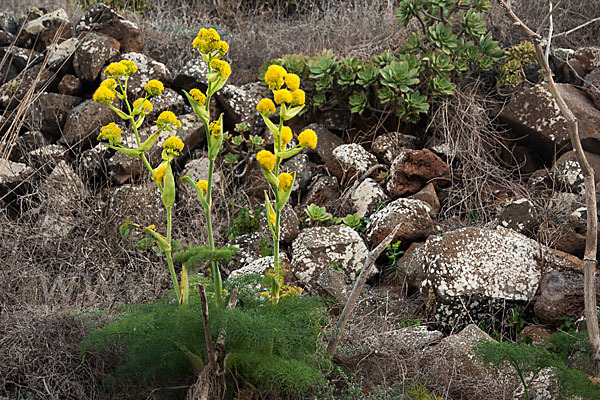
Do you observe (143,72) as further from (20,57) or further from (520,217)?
(520,217)

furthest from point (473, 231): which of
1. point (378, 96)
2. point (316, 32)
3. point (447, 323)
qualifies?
point (316, 32)

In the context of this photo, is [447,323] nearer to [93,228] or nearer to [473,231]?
[473,231]

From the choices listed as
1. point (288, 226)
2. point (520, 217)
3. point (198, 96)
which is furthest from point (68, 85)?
point (520, 217)

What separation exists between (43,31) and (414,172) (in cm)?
342

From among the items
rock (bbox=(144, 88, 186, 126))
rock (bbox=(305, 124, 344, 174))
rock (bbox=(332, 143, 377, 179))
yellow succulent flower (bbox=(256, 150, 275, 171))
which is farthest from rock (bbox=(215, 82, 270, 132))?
yellow succulent flower (bbox=(256, 150, 275, 171))

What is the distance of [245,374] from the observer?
2.16m

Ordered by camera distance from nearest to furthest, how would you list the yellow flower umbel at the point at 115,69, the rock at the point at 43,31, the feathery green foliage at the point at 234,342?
the feathery green foliage at the point at 234,342, the yellow flower umbel at the point at 115,69, the rock at the point at 43,31

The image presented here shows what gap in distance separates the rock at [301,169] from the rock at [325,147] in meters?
0.08

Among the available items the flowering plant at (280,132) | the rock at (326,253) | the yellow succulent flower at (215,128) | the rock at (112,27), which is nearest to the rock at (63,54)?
the rock at (112,27)

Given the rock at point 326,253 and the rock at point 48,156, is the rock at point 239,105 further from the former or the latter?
the rock at point 326,253

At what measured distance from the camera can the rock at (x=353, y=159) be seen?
183 inches

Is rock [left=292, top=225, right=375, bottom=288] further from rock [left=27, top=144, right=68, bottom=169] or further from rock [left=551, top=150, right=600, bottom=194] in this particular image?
rock [left=27, top=144, right=68, bottom=169]

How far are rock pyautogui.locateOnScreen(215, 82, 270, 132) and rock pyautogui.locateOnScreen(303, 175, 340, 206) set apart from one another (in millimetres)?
852

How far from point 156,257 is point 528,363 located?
2.52 metres
